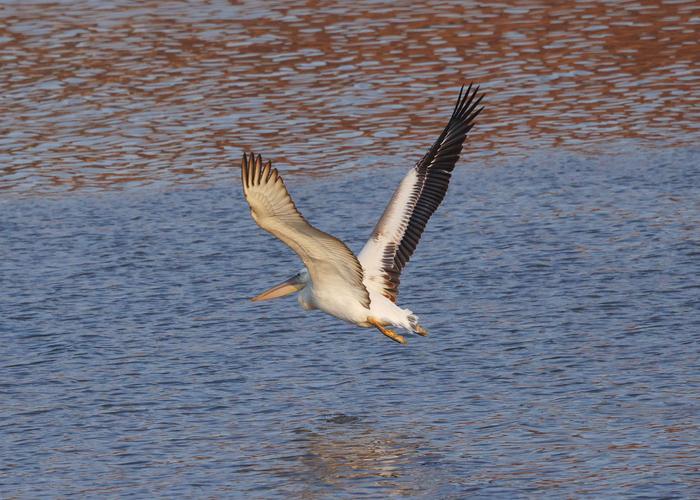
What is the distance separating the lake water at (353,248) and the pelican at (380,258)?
609 mm

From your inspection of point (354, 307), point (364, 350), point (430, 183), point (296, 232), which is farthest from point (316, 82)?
point (296, 232)

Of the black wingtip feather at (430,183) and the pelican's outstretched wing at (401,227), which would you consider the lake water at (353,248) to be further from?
the black wingtip feather at (430,183)

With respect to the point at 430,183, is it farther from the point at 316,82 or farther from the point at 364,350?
the point at 316,82

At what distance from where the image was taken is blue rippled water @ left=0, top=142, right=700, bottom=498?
920cm

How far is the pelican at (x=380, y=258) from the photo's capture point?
32.6ft

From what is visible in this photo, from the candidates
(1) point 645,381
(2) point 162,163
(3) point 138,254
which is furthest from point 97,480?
(2) point 162,163

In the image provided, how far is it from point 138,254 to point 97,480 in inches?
224

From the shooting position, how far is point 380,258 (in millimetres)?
10906

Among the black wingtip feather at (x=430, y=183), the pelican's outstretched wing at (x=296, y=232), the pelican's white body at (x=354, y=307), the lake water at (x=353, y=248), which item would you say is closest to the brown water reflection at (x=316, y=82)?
the lake water at (x=353, y=248)

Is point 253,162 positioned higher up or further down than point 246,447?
higher up

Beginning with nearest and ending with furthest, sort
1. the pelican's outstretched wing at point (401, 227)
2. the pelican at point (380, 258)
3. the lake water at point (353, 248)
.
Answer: the lake water at point (353, 248)
the pelican at point (380, 258)
the pelican's outstretched wing at point (401, 227)

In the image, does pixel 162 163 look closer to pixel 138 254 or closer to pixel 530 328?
pixel 138 254

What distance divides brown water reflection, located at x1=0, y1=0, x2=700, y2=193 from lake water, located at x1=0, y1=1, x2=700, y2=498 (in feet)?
0.22

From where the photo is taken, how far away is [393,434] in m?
9.75
